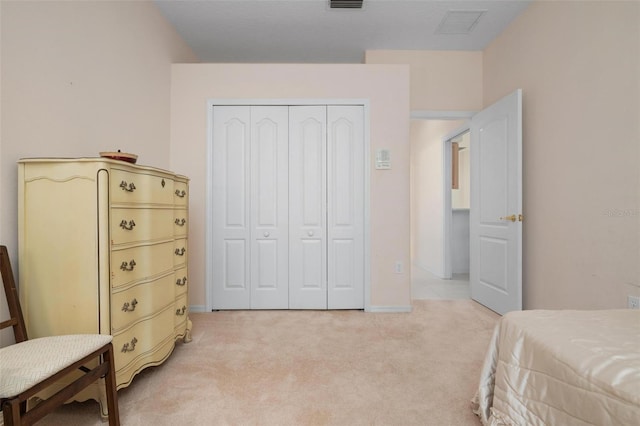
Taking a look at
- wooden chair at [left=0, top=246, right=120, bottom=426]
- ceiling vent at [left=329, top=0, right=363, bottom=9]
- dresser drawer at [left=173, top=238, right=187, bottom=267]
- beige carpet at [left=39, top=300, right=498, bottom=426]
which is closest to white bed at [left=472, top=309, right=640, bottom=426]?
beige carpet at [left=39, top=300, right=498, bottom=426]

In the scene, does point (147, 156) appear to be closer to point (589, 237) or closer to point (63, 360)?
Answer: point (63, 360)

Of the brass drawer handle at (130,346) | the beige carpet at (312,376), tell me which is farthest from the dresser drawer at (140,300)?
the beige carpet at (312,376)

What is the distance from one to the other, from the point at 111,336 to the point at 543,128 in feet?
11.4

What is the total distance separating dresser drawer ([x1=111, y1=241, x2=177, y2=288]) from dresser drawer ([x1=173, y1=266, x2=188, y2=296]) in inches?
6.1

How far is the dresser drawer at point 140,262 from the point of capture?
1589 mm

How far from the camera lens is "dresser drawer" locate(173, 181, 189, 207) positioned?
2234 millimetres

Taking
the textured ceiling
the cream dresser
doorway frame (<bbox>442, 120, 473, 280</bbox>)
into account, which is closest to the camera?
the cream dresser

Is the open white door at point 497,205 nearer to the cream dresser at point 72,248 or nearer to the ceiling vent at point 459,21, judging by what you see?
the ceiling vent at point 459,21

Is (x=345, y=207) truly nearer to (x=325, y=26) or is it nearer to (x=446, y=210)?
(x=325, y=26)

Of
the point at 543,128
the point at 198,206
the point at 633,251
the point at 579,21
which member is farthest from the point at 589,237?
the point at 198,206

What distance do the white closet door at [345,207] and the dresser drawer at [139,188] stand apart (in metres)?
1.64

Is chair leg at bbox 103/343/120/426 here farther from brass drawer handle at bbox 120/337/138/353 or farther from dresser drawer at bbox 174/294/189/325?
dresser drawer at bbox 174/294/189/325

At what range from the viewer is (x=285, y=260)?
3.25m

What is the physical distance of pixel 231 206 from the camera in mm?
3244
